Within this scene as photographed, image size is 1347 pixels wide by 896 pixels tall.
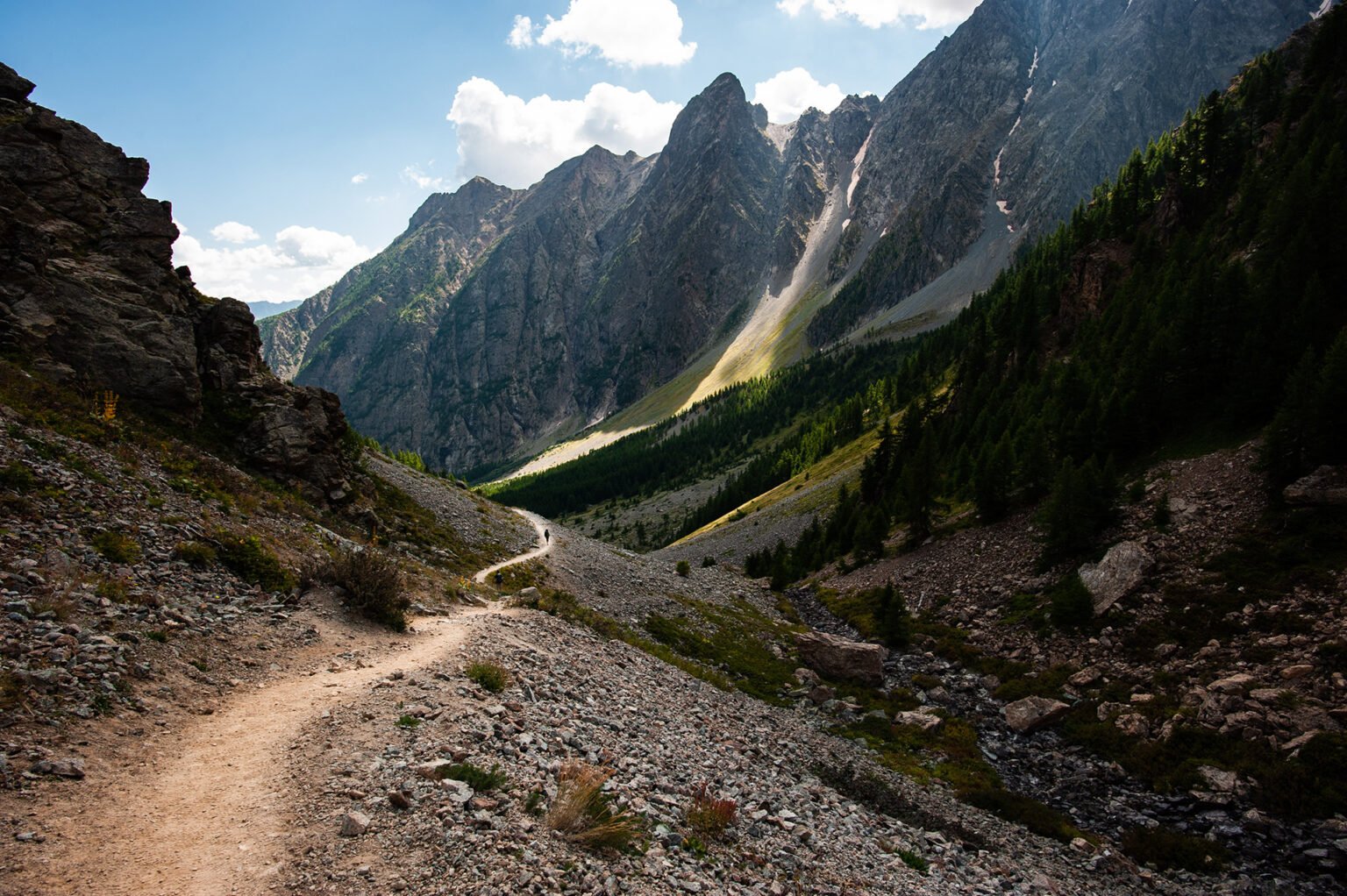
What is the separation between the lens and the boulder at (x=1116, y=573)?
33438mm

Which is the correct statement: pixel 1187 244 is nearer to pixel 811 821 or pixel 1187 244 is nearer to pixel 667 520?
pixel 811 821

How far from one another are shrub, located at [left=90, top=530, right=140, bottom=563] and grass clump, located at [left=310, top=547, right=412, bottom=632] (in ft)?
17.2

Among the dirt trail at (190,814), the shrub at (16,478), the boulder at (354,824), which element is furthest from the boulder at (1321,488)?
the shrub at (16,478)

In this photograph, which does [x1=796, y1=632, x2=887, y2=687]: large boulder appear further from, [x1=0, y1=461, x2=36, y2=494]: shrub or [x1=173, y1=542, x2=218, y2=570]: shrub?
[x1=0, y1=461, x2=36, y2=494]: shrub

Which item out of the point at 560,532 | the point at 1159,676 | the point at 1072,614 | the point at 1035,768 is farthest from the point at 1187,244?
the point at 560,532

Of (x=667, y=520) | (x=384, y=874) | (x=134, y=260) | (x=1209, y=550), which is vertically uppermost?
(x=134, y=260)

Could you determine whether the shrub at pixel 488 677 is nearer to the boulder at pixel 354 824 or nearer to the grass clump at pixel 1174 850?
the boulder at pixel 354 824

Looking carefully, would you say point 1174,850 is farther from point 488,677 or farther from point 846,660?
point 488,677

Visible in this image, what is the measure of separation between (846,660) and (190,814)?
33389 mm

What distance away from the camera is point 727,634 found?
135 ft

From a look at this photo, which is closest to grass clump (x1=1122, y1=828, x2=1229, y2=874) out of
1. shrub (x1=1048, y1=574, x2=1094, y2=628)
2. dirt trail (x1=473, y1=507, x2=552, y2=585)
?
shrub (x1=1048, y1=574, x2=1094, y2=628)

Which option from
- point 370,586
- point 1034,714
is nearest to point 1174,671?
point 1034,714

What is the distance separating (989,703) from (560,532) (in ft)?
163

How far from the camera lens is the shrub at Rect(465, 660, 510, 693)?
16.1 metres
